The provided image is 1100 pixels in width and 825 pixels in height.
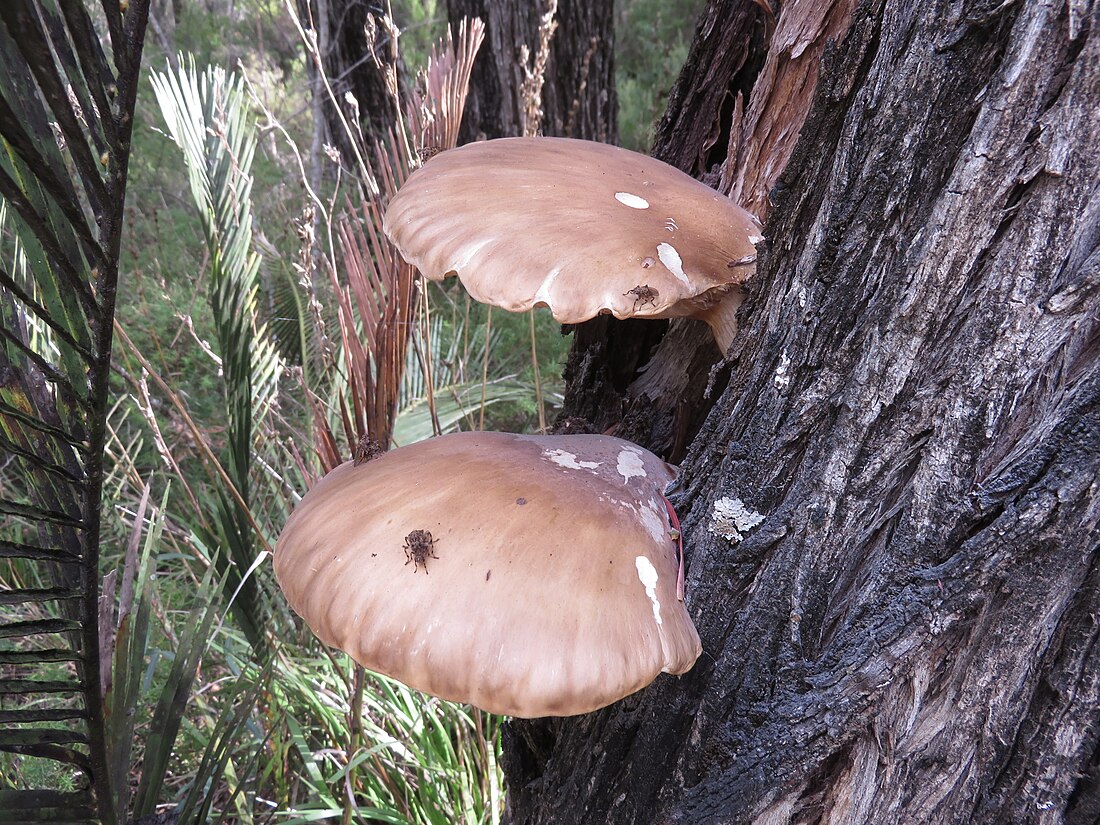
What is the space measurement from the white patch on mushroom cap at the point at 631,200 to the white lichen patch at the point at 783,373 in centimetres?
30

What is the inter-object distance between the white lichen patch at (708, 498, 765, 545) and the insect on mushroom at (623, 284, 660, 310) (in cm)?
29

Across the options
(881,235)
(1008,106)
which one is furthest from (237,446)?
(1008,106)

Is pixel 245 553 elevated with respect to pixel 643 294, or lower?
lower

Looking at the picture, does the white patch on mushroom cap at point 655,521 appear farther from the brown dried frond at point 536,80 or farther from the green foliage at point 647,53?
the green foliage at point 647,53

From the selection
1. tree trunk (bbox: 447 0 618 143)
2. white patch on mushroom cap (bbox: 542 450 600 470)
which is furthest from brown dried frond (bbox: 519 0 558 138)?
tree trunk (bbox: 447 0 618 143)

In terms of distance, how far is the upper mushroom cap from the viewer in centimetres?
91

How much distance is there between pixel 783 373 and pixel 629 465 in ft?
0.91

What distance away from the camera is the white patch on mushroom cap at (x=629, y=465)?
104 centimetres

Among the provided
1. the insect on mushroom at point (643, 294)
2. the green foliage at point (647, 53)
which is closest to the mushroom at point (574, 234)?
the insect on mushroom at point (643, 294)

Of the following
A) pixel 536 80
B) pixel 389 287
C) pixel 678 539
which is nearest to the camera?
pixel 678 539

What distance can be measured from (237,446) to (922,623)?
1582mm

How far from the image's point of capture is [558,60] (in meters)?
4.13

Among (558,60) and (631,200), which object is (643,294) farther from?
(558,60)

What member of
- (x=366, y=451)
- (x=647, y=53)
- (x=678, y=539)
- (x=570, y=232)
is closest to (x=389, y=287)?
(x=366, y=451)
